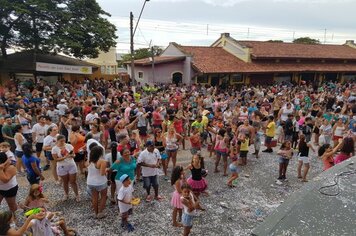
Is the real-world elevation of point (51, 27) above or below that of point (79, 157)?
above

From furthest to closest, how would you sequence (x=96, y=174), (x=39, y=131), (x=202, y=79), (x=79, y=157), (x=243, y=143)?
(x=202, y=79)
(x=243, y=143)
(x=39, y=131)
(x=79, y=157)
(x=96, y=174)

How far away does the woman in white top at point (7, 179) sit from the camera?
4.96 meters

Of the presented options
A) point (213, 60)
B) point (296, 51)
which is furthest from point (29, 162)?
point (296, 51)

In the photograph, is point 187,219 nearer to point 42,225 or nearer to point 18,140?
point 42,225

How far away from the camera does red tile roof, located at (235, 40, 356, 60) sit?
29.1 meters

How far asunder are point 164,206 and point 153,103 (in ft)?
22.5

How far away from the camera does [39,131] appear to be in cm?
778

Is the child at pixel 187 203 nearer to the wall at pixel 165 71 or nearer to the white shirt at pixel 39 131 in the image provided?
the white shirt at pixel 39 131

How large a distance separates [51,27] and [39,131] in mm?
16608

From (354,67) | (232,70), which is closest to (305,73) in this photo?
(354,67)

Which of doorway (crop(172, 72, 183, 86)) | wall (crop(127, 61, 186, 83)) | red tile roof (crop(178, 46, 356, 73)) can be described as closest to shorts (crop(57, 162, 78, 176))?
red tile roof (crop(178, 46, 356, 73))

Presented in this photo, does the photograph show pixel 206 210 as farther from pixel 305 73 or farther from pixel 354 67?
pixel 354 67

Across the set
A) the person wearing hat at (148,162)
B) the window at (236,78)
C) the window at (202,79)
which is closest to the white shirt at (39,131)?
the person wearing hat at (148,162)

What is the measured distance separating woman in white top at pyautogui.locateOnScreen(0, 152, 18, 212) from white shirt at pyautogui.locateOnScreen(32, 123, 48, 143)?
273cm
